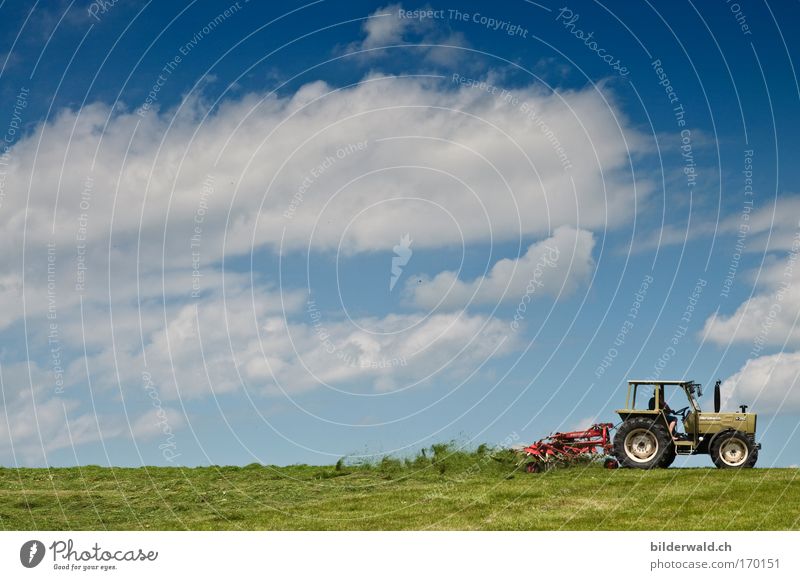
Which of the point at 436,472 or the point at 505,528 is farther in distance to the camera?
the point at 436,472

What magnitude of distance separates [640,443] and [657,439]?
0.49 metres

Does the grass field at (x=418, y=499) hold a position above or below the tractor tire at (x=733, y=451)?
below

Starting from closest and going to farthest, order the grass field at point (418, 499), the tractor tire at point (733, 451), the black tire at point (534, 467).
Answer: the grass field at point (418, 499) → the tractor tire at point (733, 451) → the black tire at point (534, 467)

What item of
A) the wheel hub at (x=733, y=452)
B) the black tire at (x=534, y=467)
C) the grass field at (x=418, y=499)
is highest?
the wheel hub at (x=733, y=452)

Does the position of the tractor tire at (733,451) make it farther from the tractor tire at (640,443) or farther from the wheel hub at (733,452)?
the tractor tire at (640,443)

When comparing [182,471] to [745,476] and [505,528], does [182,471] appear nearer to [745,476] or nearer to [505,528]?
[505,528]

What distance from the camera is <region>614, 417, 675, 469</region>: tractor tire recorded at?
27156mm

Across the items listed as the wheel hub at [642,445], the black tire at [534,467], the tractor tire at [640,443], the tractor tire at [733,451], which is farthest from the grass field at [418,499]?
the tractor tire at [733,451]

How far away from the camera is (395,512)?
19.4 meters

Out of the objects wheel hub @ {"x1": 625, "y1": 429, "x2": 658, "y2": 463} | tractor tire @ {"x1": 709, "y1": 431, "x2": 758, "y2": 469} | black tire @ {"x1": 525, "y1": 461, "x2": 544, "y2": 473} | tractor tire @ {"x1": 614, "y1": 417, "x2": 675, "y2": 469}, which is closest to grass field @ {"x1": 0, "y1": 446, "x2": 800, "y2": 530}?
black tire @ {"x1": 525, "y1": 461, "x2": 544, "y2": 473}

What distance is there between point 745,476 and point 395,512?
942 cm

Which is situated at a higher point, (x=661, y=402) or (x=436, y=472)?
(x=661, y=402)

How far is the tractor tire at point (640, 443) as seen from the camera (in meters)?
27.2
